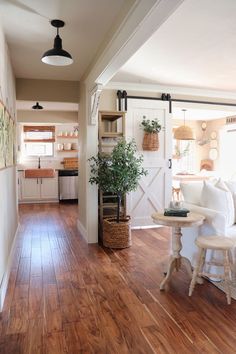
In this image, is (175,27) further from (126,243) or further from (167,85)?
(126,243)

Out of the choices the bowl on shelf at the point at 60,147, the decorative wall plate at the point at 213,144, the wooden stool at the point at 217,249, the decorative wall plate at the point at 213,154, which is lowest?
the wooden stool at the point at 217,249

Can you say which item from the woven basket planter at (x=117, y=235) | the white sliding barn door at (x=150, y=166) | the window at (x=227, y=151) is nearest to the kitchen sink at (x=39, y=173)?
the white sliding barn door at (x=150, y=166)

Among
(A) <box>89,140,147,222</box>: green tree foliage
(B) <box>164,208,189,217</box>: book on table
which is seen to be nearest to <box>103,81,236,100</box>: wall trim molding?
(A) <box>89,140,147,222</box>: green tree foliage

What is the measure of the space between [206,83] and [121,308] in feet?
13.2

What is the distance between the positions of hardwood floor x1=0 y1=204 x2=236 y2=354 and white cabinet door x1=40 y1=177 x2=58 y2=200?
13.9 feet

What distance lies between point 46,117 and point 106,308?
6216 millimetres

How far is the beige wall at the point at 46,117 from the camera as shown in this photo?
7.67 meters

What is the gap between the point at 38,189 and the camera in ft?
26.6

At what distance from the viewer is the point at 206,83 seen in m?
5.07

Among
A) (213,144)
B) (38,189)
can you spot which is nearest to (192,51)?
(213,144)

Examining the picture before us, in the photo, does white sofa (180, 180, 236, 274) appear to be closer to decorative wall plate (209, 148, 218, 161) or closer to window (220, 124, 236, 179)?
window (220, 124, 236, 179)

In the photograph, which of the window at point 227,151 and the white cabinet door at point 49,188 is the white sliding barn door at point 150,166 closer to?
the window at point 227,151

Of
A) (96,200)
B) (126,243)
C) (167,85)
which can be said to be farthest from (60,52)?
(167,85)

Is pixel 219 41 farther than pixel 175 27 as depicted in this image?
Yes
